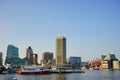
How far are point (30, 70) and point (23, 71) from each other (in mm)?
5712

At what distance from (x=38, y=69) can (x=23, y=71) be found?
11443mm

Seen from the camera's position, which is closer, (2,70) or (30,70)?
(30,70)

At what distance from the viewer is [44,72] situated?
17988cm

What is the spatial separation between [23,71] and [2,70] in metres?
27.7

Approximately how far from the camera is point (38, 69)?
182750 mm

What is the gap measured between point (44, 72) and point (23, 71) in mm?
14836

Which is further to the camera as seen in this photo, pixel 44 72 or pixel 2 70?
pixel 2 70

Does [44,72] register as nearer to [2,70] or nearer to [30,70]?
[30,70]

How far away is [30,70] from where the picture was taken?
180875mm

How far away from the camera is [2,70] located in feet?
647

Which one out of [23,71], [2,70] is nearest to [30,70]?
[23,71]

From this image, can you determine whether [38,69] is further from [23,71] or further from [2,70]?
[2,70]

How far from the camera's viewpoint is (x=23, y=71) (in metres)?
177

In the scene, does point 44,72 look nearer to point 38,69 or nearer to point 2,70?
point 38,69
